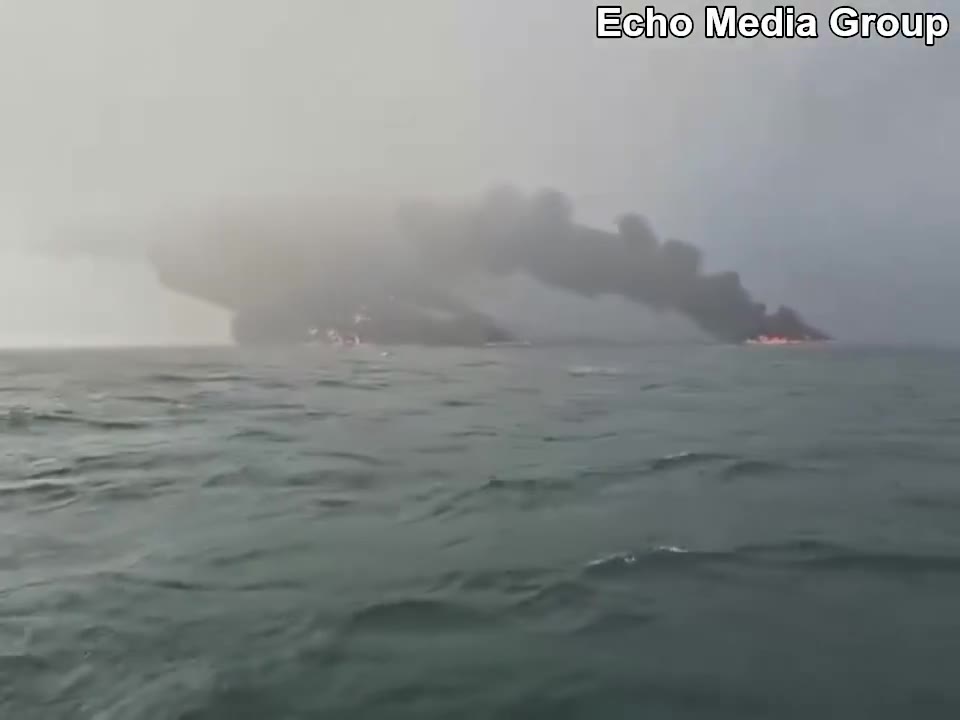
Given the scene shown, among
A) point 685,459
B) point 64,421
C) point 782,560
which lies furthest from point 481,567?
point 64,421

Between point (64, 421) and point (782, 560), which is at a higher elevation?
point (64, 421)

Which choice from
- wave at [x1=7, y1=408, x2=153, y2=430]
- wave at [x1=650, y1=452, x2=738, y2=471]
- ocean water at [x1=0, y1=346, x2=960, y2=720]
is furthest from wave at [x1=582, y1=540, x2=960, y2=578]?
wave at [x1=7, y1=408, x2=153, y2=430]

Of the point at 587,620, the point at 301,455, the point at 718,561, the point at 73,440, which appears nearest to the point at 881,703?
the point at 587,620

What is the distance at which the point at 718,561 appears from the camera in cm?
379

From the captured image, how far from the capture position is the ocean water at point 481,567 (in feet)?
8.54

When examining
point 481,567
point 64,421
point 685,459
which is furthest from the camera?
point 64,421

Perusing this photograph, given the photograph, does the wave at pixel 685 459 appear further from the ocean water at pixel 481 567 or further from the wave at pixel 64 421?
the wave at pixel 64 421

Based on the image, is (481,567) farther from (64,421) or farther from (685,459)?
(64,421)

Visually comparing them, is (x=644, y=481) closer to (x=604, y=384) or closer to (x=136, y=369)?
(x=604, y=384)

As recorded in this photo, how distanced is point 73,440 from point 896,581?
685 centimetres

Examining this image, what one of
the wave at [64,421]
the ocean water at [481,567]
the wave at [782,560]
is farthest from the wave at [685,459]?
the wave at [64,421]

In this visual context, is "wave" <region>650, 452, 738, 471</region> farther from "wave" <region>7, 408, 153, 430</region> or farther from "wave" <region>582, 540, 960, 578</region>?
"wave" <region>7, 408, 153, 430</region>

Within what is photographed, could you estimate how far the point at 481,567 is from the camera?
12.3 ft

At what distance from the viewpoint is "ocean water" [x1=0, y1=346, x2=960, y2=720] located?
2.60 meters
